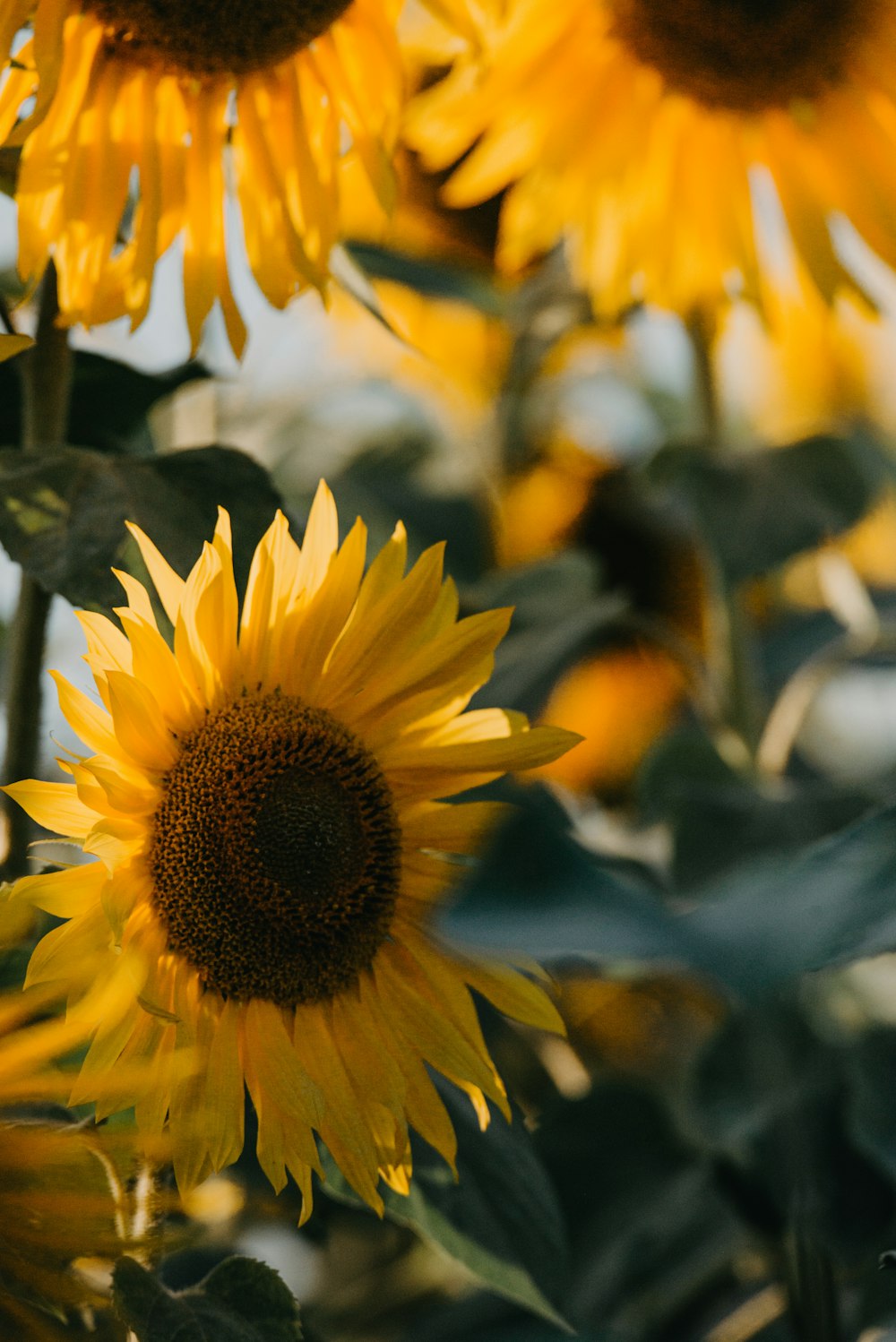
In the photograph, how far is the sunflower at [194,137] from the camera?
0.43 metres

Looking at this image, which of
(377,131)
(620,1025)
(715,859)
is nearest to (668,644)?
(715,859)

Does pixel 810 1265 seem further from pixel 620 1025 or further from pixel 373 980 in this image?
pixel 620 1025

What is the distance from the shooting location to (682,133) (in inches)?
28.0

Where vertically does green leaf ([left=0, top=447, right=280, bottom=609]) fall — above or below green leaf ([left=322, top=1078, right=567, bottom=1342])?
above

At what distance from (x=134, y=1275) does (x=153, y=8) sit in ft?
1.23

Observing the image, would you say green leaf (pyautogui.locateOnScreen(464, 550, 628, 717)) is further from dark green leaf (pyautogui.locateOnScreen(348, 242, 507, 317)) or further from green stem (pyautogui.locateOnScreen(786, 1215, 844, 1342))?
green stem (pyautogui.locateOnScreen(786, 1215, 844, 1342))

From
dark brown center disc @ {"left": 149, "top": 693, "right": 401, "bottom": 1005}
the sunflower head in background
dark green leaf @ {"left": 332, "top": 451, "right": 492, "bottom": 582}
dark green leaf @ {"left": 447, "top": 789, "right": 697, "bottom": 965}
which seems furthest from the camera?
the sunflower head in background

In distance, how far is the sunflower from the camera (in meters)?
0.43

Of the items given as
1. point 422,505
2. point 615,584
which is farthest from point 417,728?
point 615,584

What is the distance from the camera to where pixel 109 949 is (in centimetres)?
34

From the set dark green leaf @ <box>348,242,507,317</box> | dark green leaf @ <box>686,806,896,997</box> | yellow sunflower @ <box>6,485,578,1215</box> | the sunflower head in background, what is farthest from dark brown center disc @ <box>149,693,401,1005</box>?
the sunflower head in background

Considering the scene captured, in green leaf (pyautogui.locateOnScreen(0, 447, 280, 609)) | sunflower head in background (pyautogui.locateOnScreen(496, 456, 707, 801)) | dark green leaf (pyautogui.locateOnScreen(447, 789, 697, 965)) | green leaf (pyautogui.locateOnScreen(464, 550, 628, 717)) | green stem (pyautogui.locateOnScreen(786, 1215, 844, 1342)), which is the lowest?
green stem (pyautogui.locateOnScreen(786, 1215, 844, 1342))

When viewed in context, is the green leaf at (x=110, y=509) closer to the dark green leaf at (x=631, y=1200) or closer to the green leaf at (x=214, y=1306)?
the green leaf at (x=214, y=1306)

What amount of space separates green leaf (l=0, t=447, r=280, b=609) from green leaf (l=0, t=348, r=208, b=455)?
3.1 inches
